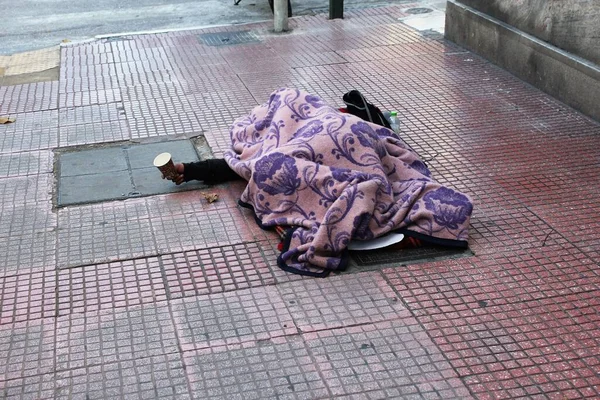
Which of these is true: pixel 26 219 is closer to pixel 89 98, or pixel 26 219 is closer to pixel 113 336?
pixel 113 336

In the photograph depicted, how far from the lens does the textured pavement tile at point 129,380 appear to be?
12.0 ft

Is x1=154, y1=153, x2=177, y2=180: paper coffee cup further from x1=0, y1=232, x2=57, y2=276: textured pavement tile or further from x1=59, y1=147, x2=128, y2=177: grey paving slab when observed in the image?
x1=0, y1=232, x2=57, y2=276: textured pavement tile

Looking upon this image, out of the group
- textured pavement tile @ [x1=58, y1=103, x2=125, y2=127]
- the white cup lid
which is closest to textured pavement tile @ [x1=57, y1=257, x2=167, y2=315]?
the white cup lid

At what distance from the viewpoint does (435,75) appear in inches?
320

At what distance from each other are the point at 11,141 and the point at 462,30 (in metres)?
4.91

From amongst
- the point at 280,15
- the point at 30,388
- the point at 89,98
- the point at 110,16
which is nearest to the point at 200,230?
the point at 30,388

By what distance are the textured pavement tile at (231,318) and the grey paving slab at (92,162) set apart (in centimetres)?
201

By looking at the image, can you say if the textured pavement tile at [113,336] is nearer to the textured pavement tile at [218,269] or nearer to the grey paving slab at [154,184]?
the textured pavement tile at [218,269]

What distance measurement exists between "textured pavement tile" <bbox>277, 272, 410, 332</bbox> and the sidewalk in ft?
0.04

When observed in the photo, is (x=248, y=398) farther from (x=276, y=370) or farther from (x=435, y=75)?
(x=435, y=75)

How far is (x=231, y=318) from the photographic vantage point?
419 cm

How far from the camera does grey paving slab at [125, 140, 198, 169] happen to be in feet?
20.1

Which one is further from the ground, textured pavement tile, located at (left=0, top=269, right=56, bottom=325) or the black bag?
the black bag

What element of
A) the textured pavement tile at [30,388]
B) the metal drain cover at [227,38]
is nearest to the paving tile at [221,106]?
the metal drain cover at [227,38]
